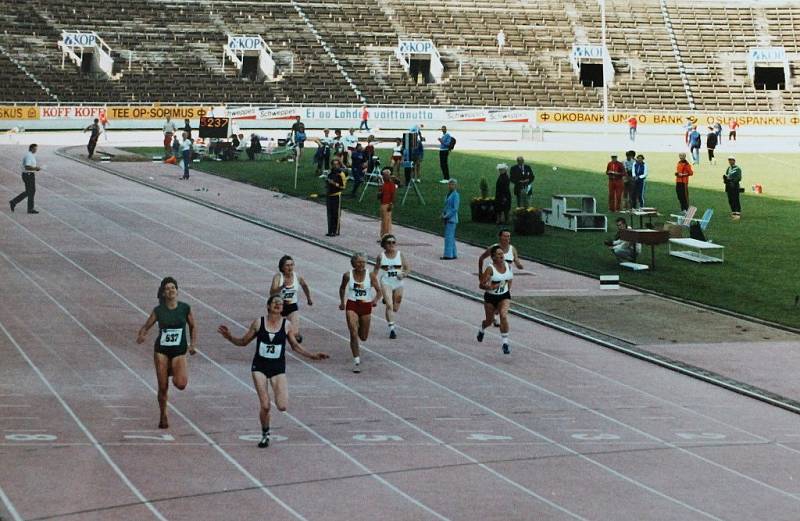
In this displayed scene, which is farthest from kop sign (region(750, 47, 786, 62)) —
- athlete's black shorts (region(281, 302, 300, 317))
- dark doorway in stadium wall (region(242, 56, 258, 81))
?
athlete's black shorts (region(281, 302, 300, 317))

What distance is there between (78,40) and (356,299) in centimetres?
6111

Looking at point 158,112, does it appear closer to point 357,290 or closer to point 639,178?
point 639,178

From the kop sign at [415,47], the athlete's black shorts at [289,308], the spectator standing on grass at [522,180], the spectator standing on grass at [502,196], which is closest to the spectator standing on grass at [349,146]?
the spectator standing on grass at [522,180]

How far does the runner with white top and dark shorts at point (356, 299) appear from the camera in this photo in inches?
834

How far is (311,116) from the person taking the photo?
259 feet

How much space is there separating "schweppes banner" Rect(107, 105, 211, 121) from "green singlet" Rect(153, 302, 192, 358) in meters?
58.8

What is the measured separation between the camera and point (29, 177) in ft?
127

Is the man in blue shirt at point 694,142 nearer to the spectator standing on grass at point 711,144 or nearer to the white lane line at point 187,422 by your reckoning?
the spectator standing on grass at point 711,144

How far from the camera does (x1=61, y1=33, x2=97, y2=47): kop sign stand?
78875 mm

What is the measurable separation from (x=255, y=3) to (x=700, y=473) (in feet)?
248

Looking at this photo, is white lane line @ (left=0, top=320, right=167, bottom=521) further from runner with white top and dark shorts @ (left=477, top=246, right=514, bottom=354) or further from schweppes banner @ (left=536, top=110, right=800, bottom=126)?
schweppes banner @ (left=536, top=110, right=800, bottom=126)

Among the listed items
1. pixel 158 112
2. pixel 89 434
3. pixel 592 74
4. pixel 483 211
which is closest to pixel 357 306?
pixel 89 434

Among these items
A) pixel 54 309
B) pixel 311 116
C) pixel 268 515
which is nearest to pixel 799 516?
pixel 268 515

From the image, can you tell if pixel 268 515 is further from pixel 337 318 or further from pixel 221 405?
pixel 337 318
